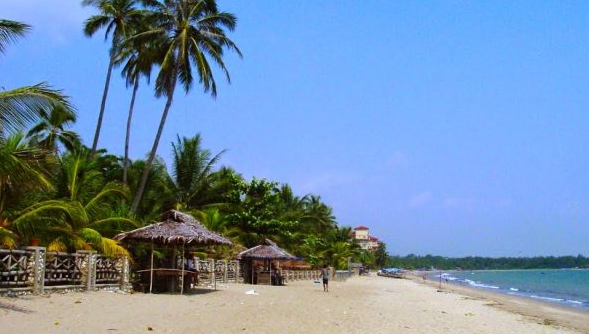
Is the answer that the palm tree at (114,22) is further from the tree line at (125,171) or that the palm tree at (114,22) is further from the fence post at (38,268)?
the fence post at (38,268)

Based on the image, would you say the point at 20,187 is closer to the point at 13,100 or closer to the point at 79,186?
the point at 13,100

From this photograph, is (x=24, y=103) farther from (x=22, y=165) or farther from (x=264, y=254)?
(x=264, y=254)

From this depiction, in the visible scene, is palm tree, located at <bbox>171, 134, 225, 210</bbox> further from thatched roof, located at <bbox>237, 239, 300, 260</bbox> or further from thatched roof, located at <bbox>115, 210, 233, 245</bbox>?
thatched roof, located at <bbox>115, 210, 233, 245</bbox>

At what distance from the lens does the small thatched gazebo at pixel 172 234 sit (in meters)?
16.8

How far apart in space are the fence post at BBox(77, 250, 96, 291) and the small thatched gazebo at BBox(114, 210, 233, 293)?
1773 mm

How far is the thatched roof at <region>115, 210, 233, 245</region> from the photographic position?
16750 mm

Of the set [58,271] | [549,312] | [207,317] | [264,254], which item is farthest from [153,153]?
[549,312]

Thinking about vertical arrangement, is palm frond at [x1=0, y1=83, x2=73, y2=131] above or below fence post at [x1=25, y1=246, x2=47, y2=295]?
above

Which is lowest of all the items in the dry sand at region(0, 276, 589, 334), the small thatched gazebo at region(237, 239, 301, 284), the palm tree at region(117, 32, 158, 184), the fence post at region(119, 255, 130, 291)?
the dry sand at region(0, 276, 589, 334)

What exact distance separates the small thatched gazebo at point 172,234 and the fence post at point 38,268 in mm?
A: 3813

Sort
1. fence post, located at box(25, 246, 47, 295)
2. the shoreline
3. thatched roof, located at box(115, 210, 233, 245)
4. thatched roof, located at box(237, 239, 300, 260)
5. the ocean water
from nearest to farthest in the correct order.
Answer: fence post, located at box(25, 246, 47, 295)
thatched roof, located at box(115, 210, 233, 245)
the shoreline
thatched roof, located at box(237, 239, 300, 260)
the ocean water

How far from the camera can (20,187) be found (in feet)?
36.8

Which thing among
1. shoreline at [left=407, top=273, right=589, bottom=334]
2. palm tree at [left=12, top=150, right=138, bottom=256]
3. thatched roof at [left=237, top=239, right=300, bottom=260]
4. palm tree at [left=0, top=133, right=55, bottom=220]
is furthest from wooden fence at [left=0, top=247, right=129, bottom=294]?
shoreline at [left=407, top=273, right=589, bottom=334]

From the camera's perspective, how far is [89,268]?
1497 cm
